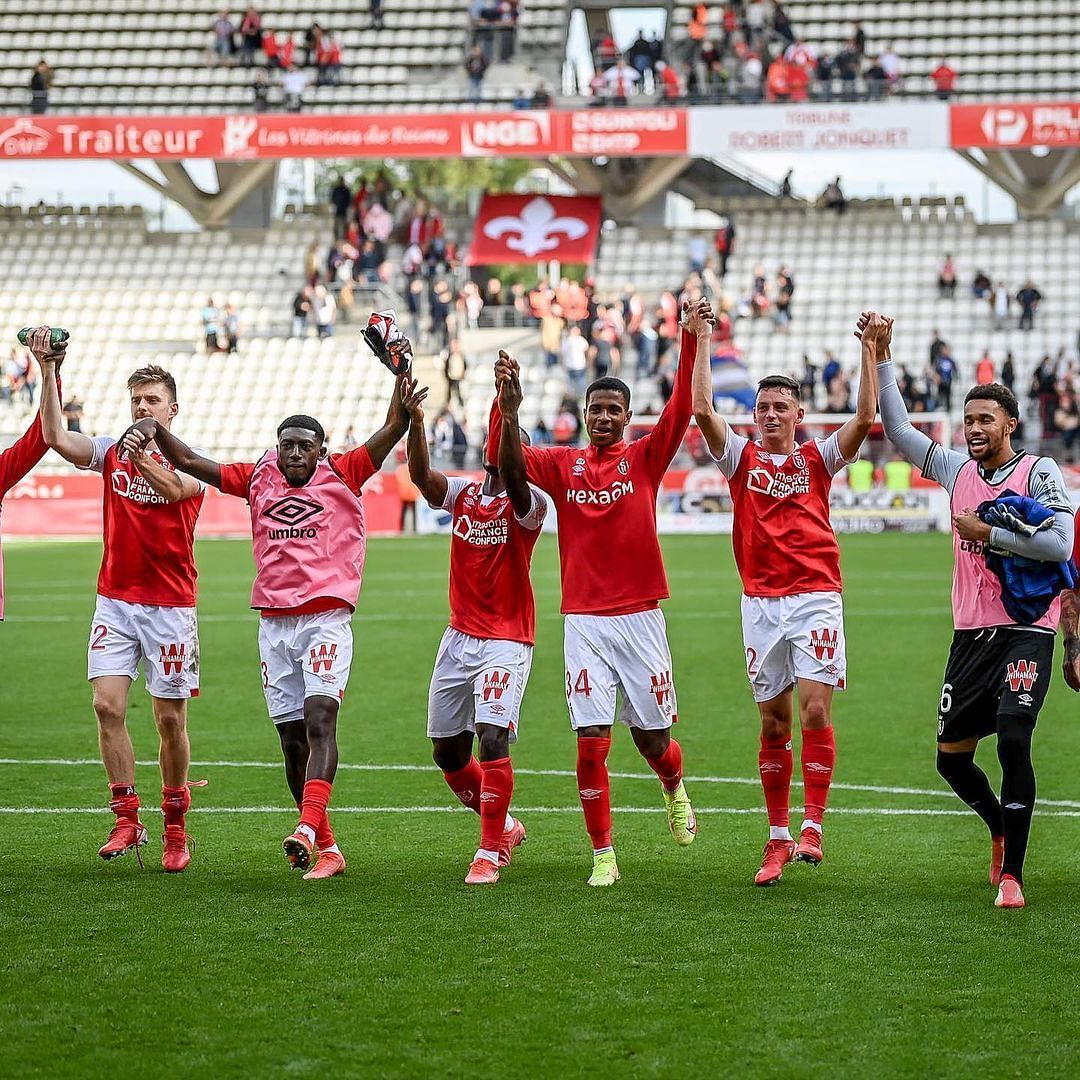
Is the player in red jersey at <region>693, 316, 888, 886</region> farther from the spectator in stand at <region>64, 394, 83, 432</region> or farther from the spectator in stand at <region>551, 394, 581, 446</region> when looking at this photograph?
the spectator in stand at <region>64, 394, 83, 432</region>

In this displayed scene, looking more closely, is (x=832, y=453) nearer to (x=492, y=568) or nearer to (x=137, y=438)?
(x=492, y=568)

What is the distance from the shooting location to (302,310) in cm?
3666

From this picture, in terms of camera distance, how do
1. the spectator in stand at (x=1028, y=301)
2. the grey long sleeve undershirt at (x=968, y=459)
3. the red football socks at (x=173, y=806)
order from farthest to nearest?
the spectator in stand at (x=1028, y=301) < the red football socks at (x=173, y=806) < the grey long sleeve undershirt at (x=968, y=459)

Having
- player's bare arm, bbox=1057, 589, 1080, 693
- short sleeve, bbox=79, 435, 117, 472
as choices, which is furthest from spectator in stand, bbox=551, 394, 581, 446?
player's bare arm, bbox=1057, 589, 1080, 693

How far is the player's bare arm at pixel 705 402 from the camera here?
714 cm

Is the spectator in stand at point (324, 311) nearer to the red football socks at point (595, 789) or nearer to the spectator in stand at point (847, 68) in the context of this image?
→ the spectator in stand at point (847, 68)

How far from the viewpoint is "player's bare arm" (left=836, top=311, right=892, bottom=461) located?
7.07 meters

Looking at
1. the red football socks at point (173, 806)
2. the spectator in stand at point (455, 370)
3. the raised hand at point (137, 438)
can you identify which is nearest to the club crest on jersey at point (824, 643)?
the red football socks at point (173, 806)

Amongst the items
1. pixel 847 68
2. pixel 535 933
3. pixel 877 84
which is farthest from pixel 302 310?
pixel 535 933

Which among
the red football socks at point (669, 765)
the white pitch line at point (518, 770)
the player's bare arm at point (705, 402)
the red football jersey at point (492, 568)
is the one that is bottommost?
the white pitch line at point (518, 770)

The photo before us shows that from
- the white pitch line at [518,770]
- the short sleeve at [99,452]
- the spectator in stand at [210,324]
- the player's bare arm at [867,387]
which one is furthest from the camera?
the spectator in stand at [210,324]

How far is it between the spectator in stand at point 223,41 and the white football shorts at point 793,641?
3504cm

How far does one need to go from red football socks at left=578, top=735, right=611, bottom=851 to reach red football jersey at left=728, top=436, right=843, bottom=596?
1020 millimetres

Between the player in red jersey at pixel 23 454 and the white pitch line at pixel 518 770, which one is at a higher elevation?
the player in red jersey at pixel 23 454
